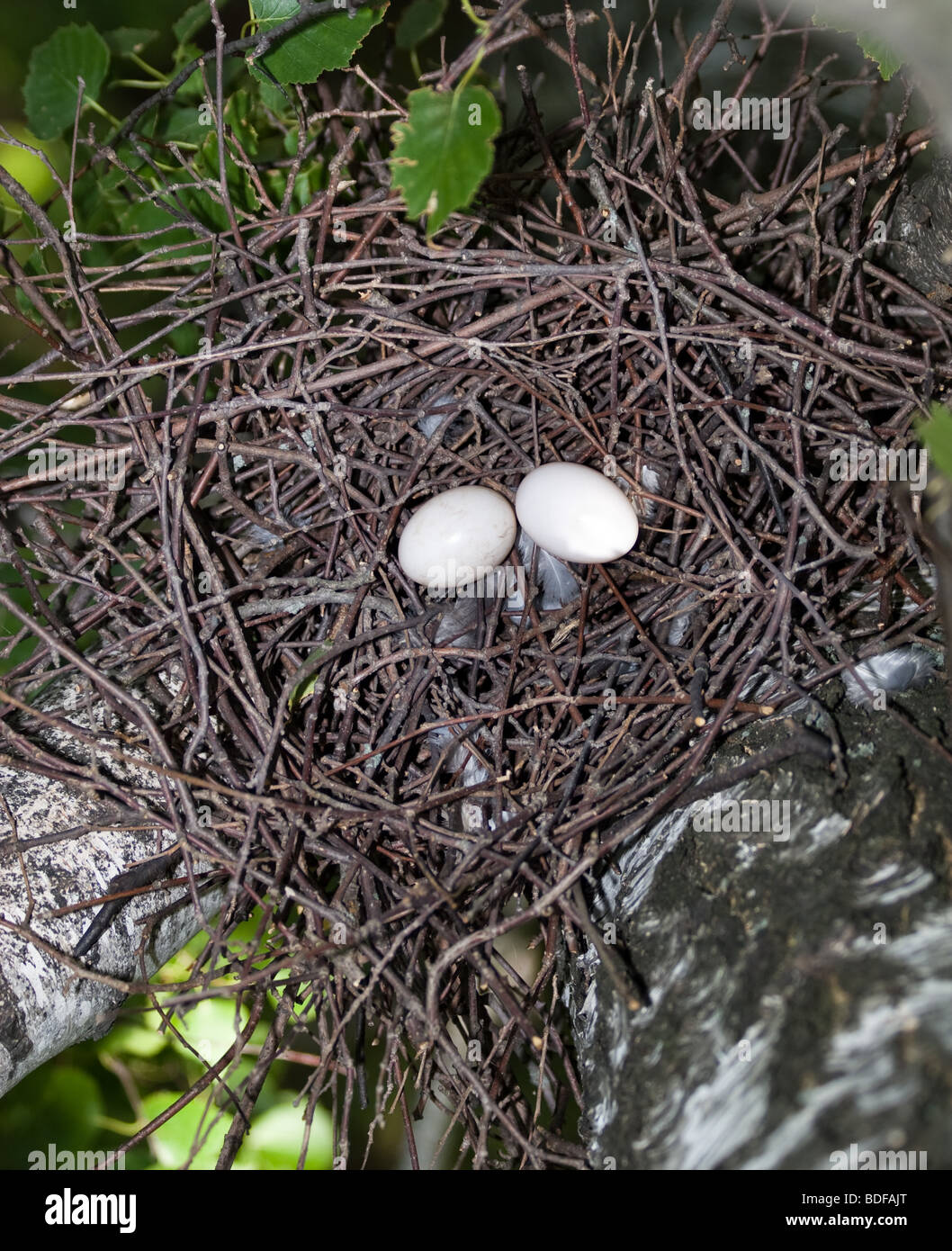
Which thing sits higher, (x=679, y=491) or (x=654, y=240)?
(x=654, y=240)

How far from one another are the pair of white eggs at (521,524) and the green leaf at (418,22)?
895 millimetres

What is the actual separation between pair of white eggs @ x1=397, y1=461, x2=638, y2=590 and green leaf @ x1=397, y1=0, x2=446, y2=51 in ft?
2.94

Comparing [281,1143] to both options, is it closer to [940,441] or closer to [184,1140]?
[184,1140]

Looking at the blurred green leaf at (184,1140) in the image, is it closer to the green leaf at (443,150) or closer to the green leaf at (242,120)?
the green leaf at (443,150)

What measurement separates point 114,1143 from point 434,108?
6.55 ft

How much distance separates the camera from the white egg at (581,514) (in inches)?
43.0

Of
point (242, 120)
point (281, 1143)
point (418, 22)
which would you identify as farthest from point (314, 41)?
point (281, 1143)

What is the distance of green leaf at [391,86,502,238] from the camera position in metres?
0.86

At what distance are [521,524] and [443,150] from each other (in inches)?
19.5

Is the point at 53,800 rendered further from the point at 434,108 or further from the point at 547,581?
the point at 434,108

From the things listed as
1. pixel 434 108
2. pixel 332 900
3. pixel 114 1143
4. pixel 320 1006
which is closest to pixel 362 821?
pixel 332 900

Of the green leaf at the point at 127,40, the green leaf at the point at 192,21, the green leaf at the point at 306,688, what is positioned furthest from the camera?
the green leaf at the point at 127,40

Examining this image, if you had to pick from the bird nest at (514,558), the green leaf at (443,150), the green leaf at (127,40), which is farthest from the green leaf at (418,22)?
the green leaf at (443,150)

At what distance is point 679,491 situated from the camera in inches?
47.2
